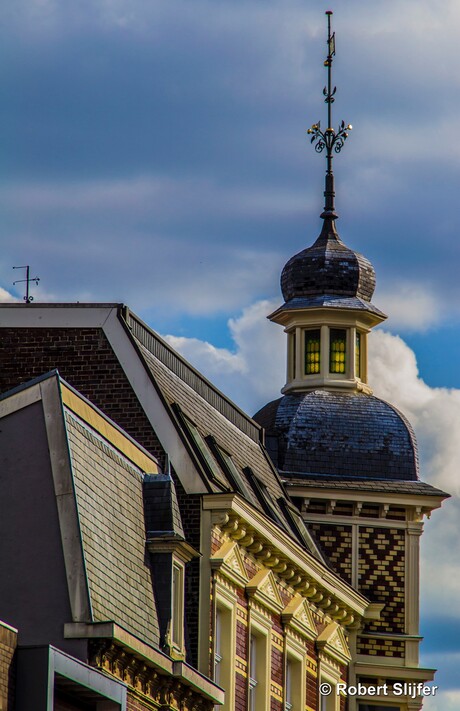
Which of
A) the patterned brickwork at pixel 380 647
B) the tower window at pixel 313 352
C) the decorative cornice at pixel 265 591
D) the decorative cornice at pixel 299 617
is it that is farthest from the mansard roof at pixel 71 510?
the tower window at pixel 313 352

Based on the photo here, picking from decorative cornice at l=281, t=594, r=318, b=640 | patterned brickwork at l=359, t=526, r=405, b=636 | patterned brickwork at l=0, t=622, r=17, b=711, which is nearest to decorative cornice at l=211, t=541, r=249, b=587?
decorative cornice at l=281, t=594, r=318, b=640

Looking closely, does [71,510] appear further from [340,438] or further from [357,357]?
[357,357]

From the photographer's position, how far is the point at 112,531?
37.6m

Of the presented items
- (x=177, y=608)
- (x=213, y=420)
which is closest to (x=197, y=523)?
(x=177, y=608)

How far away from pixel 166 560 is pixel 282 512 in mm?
11290

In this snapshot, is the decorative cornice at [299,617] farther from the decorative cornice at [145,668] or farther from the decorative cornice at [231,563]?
the decorative cornice at [145,668]

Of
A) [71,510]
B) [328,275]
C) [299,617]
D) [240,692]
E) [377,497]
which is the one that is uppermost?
[328,275]

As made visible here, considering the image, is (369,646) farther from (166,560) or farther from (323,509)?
(166,560)

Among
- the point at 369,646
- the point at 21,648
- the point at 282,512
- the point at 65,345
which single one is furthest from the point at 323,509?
the point at 21,648

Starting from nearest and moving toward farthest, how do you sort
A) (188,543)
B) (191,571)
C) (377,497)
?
(188,543) < (191,571) < (377,497)

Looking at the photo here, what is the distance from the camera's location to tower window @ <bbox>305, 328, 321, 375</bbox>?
64.2 meters

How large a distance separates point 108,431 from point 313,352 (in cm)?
2589

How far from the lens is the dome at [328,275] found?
2554 inches

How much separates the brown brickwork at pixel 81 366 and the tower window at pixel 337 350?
21103 mm
